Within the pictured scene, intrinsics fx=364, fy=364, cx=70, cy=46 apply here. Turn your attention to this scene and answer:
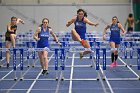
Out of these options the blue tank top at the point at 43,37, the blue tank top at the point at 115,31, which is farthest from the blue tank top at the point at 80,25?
the blue tank top at the point at 115,31

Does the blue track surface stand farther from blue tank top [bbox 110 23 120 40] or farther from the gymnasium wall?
the gymnasium wall

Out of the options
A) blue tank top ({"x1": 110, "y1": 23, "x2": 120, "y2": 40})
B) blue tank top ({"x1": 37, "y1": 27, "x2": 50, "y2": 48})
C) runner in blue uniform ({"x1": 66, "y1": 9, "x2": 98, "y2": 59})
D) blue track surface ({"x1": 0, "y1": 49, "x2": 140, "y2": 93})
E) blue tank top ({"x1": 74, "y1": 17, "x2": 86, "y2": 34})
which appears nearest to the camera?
blue track surface ({"x1": 0, "y1": 49, "x2": 140, "y2": 93})

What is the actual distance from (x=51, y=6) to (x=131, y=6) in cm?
595

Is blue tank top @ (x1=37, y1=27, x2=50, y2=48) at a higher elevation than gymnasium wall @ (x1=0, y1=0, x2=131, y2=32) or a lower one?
lower

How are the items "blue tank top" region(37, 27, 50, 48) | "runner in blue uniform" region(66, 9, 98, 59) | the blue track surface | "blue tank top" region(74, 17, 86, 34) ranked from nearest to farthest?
the blue track surface, "runner in blue uniform" region(66, 9, 98, 59), "blue tank top" region(74, 17, 86, 34), "blue tank top" region(37, 27, 50, 48)

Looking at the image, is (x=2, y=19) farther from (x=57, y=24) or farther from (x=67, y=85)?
(x=67, y=85)

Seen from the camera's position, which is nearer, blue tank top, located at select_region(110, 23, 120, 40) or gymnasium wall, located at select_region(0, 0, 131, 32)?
blue tank top, located at select_region(110, 23, 120, 40)

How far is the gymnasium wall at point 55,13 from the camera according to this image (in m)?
27.3

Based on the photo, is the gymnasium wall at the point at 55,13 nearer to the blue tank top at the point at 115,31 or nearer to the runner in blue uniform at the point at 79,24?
the blue tank top at the point at 115,31

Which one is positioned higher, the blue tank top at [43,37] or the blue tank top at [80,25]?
the blue tank top at [80,25]

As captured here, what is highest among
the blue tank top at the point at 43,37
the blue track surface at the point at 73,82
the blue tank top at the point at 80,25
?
the blue tank top at the point at 80,25

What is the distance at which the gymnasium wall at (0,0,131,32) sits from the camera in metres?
27.3

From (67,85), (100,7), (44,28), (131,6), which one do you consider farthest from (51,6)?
(67,85)

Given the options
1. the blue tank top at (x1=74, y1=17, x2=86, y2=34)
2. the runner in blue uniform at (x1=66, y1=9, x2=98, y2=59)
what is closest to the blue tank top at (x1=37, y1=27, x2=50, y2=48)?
the runner in blue uniform at (x1=66, y1=9, x2=98, y2=59)
